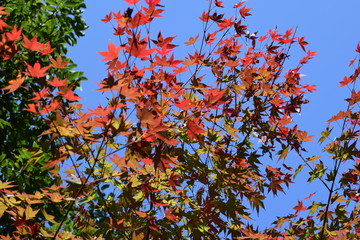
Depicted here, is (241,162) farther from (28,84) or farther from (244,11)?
(28,84)

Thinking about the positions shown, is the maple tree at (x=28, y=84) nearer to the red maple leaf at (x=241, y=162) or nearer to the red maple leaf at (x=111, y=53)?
the red maple leaf at (x=241, y=162)

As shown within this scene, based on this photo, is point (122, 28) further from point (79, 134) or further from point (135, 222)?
point (135, 222)

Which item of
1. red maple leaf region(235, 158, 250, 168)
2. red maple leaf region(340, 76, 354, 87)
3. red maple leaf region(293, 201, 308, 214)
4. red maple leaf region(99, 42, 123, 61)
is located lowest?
red maple leaf region(99, 42, 123, 61)

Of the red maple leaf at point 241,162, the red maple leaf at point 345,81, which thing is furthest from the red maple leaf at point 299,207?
the red maple leaf at point 345,81

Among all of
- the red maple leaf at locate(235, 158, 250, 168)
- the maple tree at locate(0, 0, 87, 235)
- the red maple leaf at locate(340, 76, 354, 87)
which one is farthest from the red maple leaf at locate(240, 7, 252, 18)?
the maple tree at locate(0, 0, 87, 235)

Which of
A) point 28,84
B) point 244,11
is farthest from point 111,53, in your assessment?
point 28,84

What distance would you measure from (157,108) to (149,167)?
416mm

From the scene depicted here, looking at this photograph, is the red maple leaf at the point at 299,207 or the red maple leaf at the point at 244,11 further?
the red maple leaf at the point at 244,11

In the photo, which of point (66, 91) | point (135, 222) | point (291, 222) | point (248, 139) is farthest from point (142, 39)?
point (291, 222)

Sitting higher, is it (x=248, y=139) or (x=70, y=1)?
(x=70, y=1)

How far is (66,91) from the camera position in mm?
2098

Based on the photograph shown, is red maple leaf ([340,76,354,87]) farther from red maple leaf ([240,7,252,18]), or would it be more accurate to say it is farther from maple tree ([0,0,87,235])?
maple tree ([0,0,87,235])

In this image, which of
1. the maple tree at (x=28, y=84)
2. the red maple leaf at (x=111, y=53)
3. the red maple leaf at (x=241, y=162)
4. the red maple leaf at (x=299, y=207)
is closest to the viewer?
the red maple leaf at (x=111, y=53)

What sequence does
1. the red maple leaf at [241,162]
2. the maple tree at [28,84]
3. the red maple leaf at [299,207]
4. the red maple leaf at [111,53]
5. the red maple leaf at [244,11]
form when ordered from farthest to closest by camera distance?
the maple tree at [28,84] → the red maple leaf at [244,11] → the red maple leaf at [299,207] → the red maple leaf at [241,162] → the red maple leaf at [111,53]
